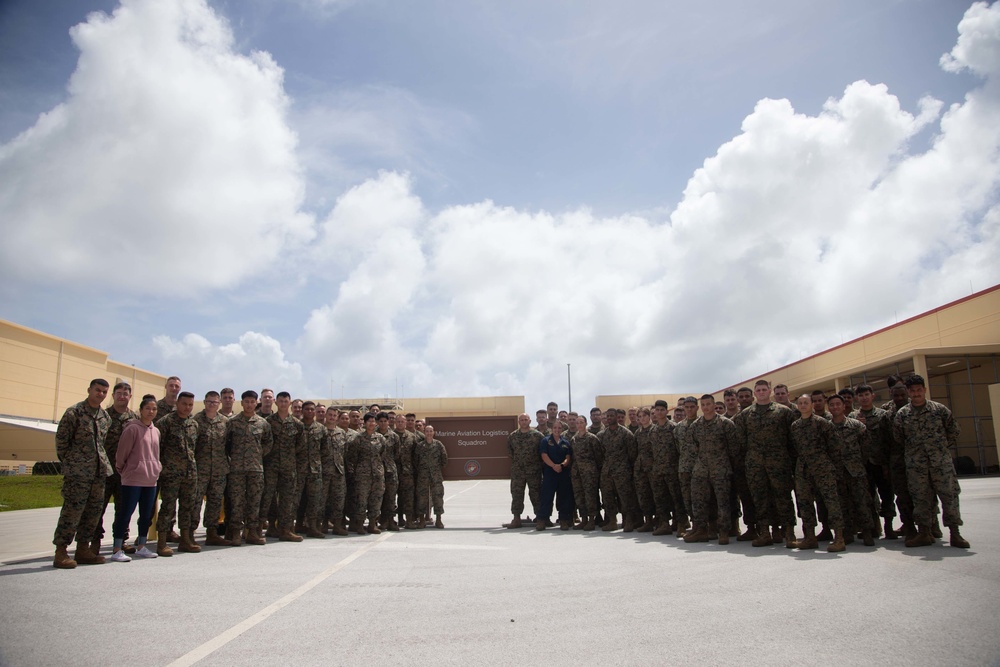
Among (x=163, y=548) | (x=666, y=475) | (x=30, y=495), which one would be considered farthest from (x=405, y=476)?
(x=30, y=495)

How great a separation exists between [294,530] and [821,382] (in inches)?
1075

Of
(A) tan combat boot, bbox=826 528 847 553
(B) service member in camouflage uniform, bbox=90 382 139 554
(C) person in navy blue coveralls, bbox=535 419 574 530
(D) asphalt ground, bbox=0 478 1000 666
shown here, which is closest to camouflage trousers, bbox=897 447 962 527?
(D) asphalt ground, bbox=0 478 1000 666

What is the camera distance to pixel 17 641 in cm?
407

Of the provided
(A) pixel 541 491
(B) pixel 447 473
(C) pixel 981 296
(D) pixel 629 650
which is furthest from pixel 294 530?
(C) pixel 981 296

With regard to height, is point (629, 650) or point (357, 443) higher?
point (357, 443)

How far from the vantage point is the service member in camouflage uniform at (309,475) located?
966 cm

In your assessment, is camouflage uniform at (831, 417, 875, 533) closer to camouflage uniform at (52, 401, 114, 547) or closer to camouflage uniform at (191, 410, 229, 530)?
camouflage uniform at (191, 410, 229, 530)

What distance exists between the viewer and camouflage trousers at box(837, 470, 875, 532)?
24.9 feet

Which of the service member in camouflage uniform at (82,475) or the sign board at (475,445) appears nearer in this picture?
the service member in camouflage uniform at (82,475)

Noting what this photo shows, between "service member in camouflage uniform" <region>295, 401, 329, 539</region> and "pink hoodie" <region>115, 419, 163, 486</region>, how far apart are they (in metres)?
2.21

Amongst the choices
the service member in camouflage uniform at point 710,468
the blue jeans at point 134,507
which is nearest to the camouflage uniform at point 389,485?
the blue jeans at point 134,507

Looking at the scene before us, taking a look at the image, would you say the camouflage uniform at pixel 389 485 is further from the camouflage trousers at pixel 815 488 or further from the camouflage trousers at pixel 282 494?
the camouflage trousers at pixel 815 488

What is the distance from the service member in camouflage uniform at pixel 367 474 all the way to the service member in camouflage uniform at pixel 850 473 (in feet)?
21.6

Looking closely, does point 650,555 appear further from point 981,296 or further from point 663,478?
point 981,296
